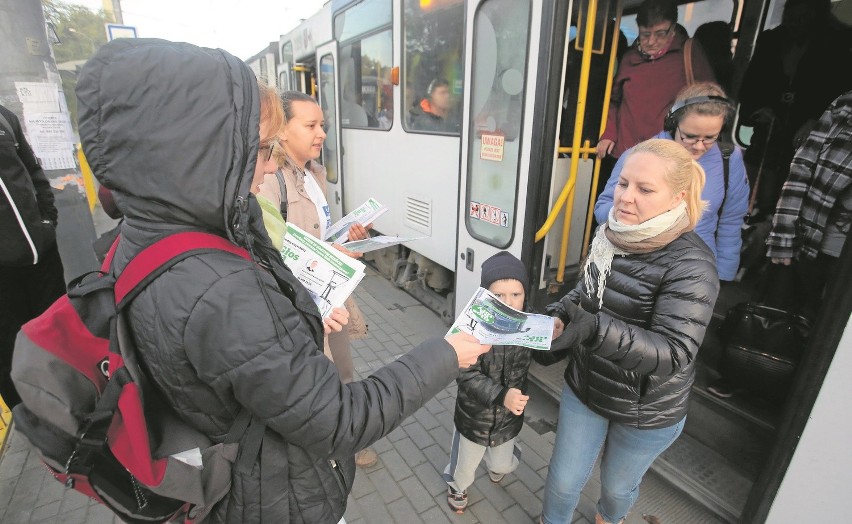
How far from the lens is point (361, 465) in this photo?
2.58m

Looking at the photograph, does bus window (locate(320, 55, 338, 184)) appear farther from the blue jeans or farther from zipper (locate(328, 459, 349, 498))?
zipper (locate(328, 459, 349, 498))

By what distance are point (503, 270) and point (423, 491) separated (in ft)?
4.60

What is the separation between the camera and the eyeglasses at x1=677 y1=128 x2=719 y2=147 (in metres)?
2.01

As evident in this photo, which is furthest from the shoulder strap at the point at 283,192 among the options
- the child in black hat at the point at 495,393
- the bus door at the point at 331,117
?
the bus door at the point at 331,117

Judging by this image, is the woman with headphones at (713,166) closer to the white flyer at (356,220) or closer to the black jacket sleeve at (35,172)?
the white flyer at (356,220)

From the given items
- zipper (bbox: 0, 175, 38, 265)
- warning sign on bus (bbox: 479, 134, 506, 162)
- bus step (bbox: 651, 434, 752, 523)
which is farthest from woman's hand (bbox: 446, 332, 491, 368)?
zipper (bbox: 0, 175, 38, 265)

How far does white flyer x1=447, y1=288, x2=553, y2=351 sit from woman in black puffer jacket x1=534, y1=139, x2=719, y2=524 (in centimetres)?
9

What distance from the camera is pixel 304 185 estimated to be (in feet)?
7.11

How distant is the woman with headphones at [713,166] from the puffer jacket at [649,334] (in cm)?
66

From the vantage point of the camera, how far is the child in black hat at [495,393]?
6.20 ft

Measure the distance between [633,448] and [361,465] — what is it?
159 cm

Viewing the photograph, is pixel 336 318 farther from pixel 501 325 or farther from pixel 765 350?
pixel 765 350

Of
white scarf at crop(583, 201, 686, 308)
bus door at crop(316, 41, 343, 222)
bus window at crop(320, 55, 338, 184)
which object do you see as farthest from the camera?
bus window at crop(320, 55, 338, 184)

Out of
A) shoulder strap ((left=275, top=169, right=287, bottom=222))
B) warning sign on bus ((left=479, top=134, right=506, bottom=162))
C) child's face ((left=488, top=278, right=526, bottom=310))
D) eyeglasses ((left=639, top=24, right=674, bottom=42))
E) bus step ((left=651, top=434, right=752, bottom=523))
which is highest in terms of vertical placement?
eyeglasses ((left=639, top=24, right=674, bottom=42))
